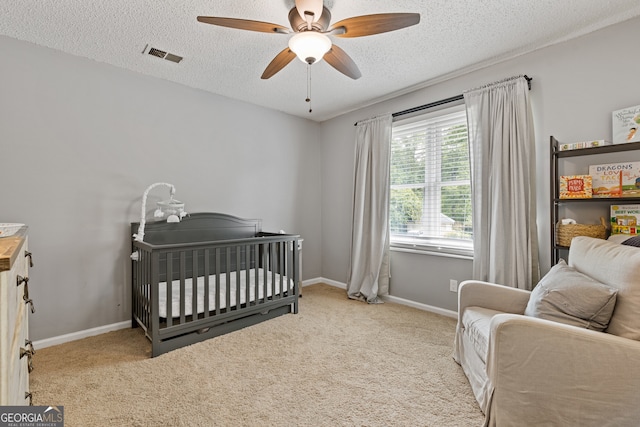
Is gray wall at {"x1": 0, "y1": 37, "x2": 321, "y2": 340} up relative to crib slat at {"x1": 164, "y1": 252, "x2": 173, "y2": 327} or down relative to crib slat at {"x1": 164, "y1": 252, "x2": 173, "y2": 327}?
up

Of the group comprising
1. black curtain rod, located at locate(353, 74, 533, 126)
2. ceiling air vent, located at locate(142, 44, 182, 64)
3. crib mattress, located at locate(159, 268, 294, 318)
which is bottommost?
crib mattress, located at locate(159, 268, 294, 318)

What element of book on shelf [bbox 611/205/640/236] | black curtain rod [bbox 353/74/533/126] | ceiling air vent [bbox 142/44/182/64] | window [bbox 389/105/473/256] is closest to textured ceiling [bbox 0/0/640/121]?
ceiling air vent [bbox 142/44/182/64]

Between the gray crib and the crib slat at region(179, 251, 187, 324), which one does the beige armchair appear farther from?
the crib slat at region(179, 251, 187, 324)

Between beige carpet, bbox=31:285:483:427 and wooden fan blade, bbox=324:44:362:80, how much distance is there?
207 cm

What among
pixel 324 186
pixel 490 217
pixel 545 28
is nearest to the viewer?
pixel 545 28

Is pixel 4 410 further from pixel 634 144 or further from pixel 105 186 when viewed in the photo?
pixel 634 144

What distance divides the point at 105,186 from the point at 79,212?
29 centimetres

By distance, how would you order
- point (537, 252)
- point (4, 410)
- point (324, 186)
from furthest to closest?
point (324, 186) < point (537, 252) < point (4, 410)

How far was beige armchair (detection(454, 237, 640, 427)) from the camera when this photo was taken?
1.08 metres

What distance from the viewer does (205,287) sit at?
93.0 inches

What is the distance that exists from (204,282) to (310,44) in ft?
6.27

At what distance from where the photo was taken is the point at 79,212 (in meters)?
2.45

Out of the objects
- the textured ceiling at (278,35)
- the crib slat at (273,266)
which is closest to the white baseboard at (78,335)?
the crib slat at (273,266)

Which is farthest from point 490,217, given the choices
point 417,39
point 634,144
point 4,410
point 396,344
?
point 4,410
